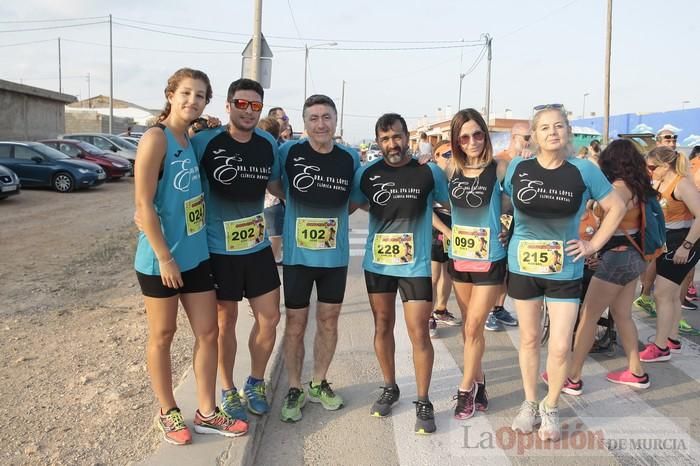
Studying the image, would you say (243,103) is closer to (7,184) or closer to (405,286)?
(405,286)

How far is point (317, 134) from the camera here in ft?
11.5

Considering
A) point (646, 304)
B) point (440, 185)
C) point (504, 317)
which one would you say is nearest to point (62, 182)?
point (504, 317)

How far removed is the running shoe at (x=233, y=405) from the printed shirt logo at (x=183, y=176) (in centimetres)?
143

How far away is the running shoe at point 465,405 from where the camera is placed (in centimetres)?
365

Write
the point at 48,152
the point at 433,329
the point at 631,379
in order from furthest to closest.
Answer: the point at 48,152, the point at 433,329, the point at 631,379

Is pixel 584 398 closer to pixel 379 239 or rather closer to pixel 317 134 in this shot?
pixel 379 239

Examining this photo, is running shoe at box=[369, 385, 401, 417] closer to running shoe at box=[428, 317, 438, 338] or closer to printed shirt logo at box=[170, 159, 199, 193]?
running shoe at box=[428, 317, 438, 338]

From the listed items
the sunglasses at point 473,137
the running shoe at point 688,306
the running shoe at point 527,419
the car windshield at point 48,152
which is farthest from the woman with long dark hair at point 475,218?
the car windshield at point 48,152

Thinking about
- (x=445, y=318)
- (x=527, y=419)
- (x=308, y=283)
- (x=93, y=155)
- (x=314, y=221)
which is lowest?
(x=527, y=419)

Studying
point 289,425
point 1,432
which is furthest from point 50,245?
point 289,425

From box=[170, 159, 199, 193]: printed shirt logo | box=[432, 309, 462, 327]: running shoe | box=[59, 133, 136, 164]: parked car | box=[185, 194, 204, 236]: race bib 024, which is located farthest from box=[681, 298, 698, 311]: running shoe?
box=[59, 133, 136, 164]: parked car

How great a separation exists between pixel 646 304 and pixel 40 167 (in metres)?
16.8

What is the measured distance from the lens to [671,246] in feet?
16.3

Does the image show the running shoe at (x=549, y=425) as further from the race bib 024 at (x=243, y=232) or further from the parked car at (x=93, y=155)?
the parked car at (x=93, y=155)
